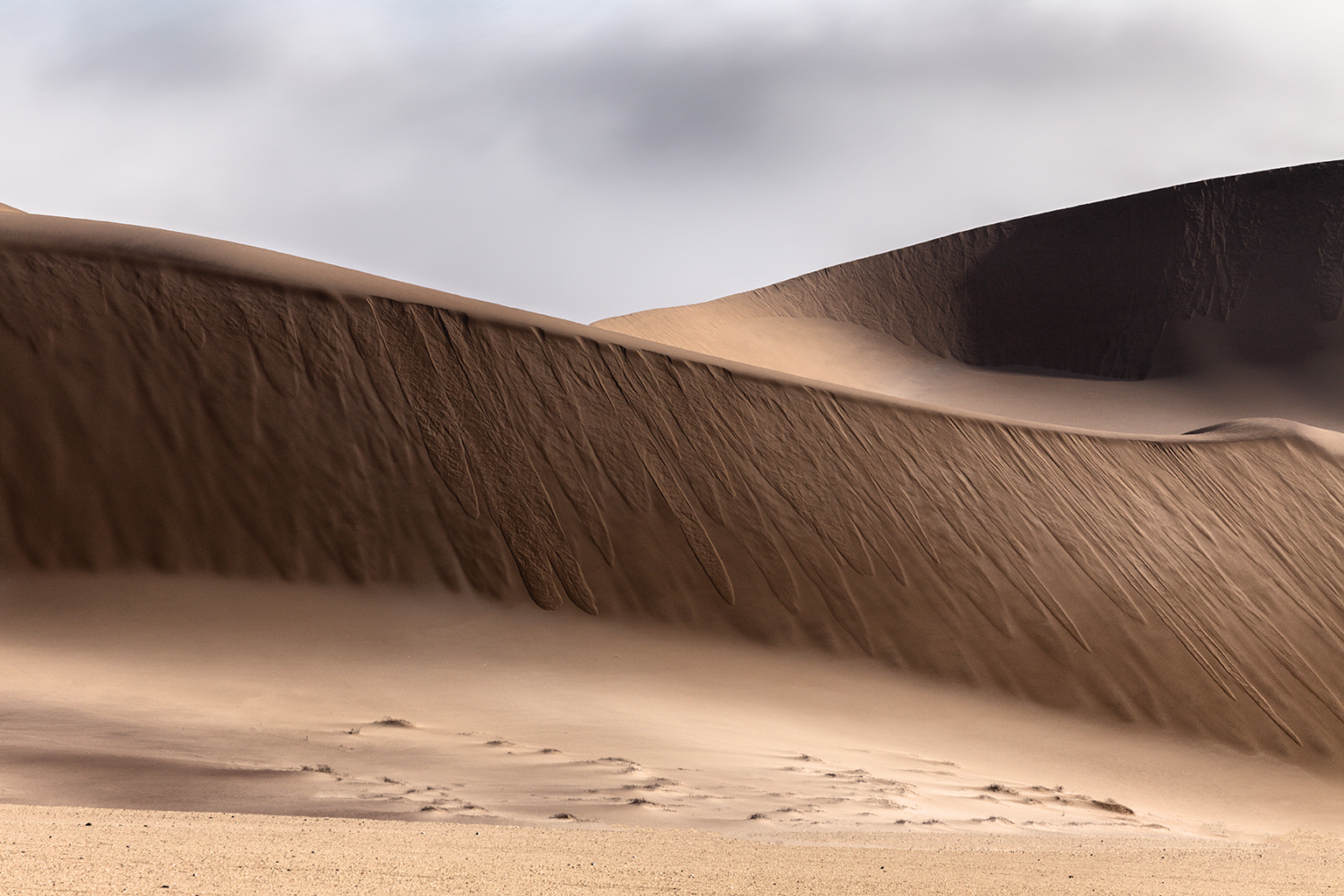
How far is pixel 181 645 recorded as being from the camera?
9.98 metres

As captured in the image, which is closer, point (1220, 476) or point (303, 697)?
point (303, 697)

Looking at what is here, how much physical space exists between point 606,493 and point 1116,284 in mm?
40087

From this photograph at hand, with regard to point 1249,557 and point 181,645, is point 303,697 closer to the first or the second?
point 181,645

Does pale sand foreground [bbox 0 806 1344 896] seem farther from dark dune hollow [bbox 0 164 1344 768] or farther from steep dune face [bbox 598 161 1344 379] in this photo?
steep dune face [bbox 598 161 1344 379]

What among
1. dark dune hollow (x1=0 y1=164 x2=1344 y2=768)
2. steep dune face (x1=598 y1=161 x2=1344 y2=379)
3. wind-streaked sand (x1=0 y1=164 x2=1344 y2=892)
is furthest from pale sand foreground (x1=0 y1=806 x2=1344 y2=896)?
steep dune face (x1=598 y1=161 x2=1344 y2=379)

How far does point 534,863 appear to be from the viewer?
431 cm

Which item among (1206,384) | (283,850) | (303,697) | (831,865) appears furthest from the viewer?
(1206,384)

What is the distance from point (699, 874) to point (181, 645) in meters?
7.56

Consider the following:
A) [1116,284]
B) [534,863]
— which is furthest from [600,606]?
[1116,284]

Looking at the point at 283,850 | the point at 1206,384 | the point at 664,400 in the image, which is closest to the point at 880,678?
the point at 664,400

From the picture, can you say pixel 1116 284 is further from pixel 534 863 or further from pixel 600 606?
pixel 534 863

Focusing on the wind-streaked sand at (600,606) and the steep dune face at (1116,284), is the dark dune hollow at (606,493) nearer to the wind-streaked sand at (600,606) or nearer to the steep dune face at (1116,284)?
the wind-streaked sand at (600,606)

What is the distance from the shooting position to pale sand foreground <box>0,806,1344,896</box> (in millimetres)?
3742

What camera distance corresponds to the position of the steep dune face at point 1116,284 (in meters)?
43.7
